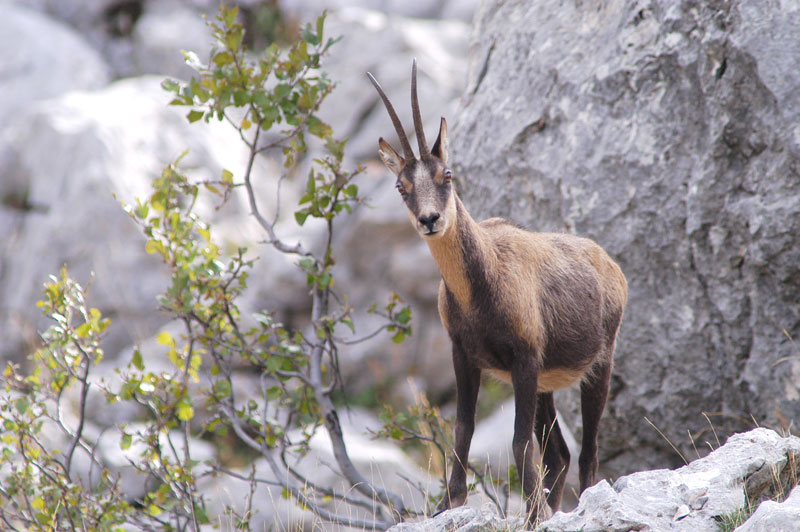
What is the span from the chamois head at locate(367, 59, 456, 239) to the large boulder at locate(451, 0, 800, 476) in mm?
1900

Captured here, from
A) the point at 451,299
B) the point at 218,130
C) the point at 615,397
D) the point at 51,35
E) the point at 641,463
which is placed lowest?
the point at 641,463

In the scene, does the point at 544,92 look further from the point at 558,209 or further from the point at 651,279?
the point at 651,279

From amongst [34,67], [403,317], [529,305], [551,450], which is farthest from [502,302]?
[34,67]

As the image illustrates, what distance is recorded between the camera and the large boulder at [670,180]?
5973mm

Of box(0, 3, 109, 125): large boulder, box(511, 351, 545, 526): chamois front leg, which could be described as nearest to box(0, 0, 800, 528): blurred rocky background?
box(511, 351, 545, 526): chamois front leg

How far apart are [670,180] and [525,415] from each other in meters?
2.43

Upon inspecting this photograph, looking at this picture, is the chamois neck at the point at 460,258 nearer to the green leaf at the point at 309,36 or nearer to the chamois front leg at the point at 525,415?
the chamois front leg at the point at 525,415

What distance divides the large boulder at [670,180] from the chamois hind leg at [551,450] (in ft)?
3.06

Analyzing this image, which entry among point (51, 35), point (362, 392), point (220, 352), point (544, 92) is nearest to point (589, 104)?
point (544, 92)

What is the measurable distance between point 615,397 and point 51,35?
16.1 meters

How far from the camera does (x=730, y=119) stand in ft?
20.1

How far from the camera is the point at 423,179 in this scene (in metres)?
5.27

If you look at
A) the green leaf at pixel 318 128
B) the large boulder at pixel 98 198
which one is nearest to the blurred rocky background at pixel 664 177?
the green leaf at pixel 318 128

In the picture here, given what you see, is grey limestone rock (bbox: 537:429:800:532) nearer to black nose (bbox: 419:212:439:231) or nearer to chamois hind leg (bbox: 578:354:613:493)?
chamois hind leg (bbox: 578:354:613:493)
